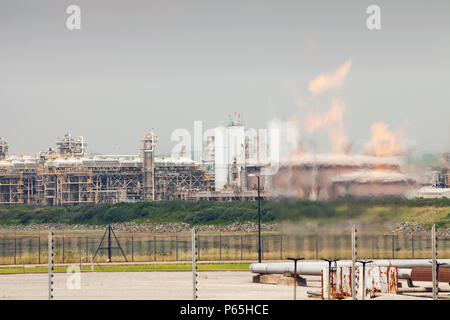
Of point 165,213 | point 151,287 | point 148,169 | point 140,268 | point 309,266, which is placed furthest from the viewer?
point 148,169

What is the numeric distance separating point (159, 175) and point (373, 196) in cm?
10797

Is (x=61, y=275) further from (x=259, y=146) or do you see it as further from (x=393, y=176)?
(x=259, y=146)

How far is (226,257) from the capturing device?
217ft

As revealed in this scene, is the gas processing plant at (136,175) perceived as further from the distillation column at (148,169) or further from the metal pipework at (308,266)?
the metal pipework at (308,266)

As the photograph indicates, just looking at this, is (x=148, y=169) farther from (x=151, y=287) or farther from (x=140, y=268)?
(x=151, y=287)

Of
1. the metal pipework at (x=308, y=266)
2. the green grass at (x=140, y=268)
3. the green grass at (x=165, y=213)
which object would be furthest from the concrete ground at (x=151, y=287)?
the green grass at (x=165, y=213)

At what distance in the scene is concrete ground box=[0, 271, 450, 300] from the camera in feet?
120

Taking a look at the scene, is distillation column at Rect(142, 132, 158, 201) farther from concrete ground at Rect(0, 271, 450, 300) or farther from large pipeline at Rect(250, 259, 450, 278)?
large pipeline at Rect(250, 259, 450, 278)

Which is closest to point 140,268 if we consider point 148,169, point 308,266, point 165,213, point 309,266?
point 308,266

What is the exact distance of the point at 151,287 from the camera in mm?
40969

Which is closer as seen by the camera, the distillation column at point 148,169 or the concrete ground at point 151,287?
the concrete ground at point 151,287

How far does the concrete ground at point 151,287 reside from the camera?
120ft

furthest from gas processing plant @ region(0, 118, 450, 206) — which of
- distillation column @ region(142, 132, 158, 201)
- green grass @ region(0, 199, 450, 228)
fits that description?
green grass @ region(0, 199, 450, 228)
